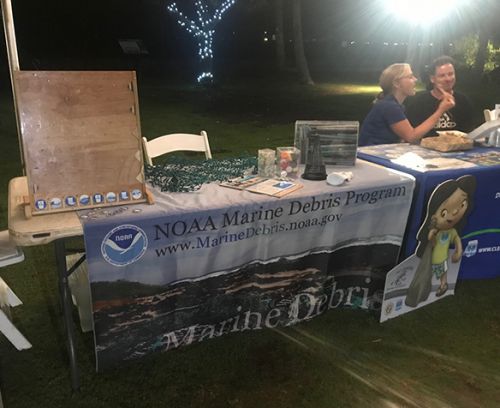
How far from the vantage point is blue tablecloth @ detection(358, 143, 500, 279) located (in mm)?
2418

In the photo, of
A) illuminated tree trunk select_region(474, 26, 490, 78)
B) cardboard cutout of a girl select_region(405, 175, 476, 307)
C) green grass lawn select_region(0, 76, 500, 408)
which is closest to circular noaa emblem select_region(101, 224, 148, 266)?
green grass lawn select_region(0, 76, 500, 408)

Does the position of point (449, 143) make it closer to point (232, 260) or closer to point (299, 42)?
point (232, 260)

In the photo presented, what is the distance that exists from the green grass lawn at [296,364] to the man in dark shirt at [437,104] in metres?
1.29

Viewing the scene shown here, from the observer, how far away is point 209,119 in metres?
8.45

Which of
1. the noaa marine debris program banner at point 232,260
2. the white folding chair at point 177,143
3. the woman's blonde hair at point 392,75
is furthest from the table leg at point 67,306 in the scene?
the woman's blonde hair at point 392,75

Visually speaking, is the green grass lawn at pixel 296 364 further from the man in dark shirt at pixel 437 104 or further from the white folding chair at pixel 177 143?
the man in dark shirt at pixel 437 104

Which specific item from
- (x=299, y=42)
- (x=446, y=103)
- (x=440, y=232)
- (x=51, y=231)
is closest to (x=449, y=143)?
(x=446, y=103)

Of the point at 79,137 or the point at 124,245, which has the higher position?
the point at 79,137

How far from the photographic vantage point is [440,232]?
248 cm

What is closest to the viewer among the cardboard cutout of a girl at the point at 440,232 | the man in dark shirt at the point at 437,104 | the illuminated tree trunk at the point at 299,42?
the cardboard cutout of a girl at the point at 440,232

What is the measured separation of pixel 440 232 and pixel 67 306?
6.27 ft

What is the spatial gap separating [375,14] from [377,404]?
32904mm

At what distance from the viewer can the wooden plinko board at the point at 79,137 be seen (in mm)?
1639

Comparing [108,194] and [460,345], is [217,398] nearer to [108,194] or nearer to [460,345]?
[108,194]
